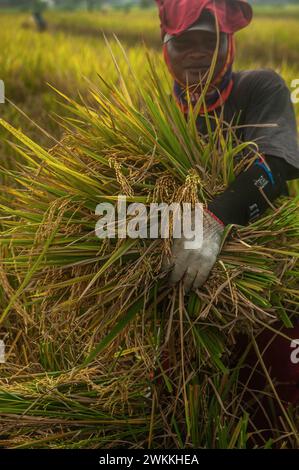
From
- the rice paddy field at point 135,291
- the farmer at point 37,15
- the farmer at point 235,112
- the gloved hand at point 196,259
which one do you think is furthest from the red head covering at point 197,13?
the farmer at point 37,15

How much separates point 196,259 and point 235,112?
434 millimetres

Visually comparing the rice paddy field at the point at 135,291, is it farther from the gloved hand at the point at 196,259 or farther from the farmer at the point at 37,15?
the farmer at the point at 37,15

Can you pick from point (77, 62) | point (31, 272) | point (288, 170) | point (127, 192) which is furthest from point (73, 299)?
point (77, 62)

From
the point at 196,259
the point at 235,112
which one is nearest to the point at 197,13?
the point at 235,112

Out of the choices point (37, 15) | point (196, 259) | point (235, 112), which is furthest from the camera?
point (37, 15)

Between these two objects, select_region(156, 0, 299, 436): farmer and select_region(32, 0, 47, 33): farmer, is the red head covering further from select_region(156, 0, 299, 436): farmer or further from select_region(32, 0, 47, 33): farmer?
select_region(32, 0, 47, 33): farmer

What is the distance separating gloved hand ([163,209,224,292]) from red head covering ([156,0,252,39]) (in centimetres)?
55

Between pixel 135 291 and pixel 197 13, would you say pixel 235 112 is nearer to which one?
pixel 197 13

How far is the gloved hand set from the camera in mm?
1152

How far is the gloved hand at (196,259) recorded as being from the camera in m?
1.15

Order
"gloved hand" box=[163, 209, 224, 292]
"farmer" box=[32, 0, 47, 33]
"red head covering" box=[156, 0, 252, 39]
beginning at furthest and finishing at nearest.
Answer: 1. "farmer" box=[32, 0, 47, 33]
2. "red head covering" box=[156, 0, 252, 39]
3. "gloved hand" box=[163, 209, 224, 292]

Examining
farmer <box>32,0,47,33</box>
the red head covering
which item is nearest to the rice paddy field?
the red head covering

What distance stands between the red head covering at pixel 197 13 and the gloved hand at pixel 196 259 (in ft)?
1.79

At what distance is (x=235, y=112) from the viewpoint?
56.9 inches
